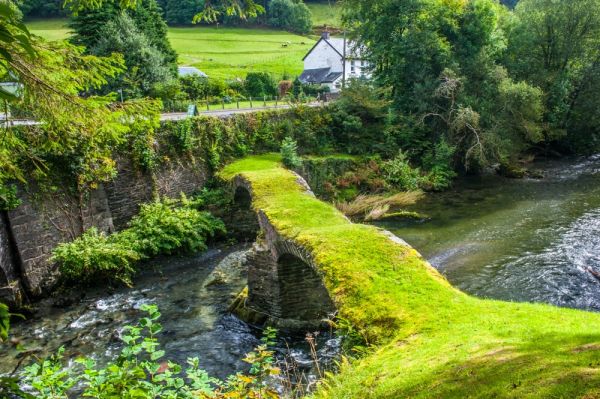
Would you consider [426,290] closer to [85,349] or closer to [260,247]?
[260,247]

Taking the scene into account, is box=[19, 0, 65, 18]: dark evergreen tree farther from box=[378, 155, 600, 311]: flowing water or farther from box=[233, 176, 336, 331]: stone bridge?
box=[233, 176, 336, 331]: stone bridge

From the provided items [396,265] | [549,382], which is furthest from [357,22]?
[549,382]

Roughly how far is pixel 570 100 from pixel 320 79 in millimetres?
30481

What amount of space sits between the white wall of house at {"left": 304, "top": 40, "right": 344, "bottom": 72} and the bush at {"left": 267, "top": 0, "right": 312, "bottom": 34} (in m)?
13.1

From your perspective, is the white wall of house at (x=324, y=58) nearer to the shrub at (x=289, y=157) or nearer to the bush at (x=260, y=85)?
the bush at (x=260, y=85)

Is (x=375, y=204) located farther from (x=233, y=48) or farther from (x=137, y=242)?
(x=233, y=48)

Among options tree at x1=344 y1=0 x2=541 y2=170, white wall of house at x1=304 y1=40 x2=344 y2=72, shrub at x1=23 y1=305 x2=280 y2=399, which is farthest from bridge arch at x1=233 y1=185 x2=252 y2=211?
white wall of house at x1=304 y1=40 x2=344 y2=72

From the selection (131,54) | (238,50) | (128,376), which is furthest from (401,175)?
(238,50)

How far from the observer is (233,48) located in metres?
70.8

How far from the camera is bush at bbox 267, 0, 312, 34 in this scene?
7169cm

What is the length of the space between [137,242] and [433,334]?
1396 centimetres

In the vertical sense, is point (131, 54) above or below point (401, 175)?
above

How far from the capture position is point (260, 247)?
13219mm

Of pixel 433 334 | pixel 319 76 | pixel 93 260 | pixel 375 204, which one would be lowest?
pixel 375 204
